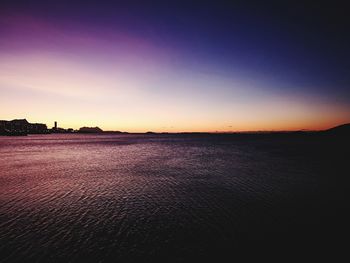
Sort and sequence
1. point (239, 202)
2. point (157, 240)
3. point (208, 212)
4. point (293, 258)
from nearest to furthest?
point (293, 258) → point (157, 240) → point (208, 212) → point (239, 202)

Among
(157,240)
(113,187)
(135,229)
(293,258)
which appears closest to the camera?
(293,258)

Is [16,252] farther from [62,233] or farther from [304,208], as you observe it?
[304,208]

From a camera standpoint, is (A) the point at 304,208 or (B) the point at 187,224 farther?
(A) the point at 304,208

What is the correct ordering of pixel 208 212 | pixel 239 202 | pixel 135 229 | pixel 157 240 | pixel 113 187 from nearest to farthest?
pixel 157 240
pixel 135 229
pixel 208 212
pixel 239 202
pixel 113 187

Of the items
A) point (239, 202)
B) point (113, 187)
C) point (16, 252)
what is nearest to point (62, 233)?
point (16, 252)

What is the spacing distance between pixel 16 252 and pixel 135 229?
5734 millimetres

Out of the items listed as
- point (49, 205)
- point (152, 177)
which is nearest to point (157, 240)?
point (49, 205)

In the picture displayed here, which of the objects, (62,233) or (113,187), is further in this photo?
(113,187)

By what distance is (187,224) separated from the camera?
45.0 feet

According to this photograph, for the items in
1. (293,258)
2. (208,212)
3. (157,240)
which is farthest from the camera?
(208,212)

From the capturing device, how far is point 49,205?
1691cm

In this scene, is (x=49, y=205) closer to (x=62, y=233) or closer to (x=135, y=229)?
(x=62, y=233)

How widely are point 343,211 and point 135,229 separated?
14988mm

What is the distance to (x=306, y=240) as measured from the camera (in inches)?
459
